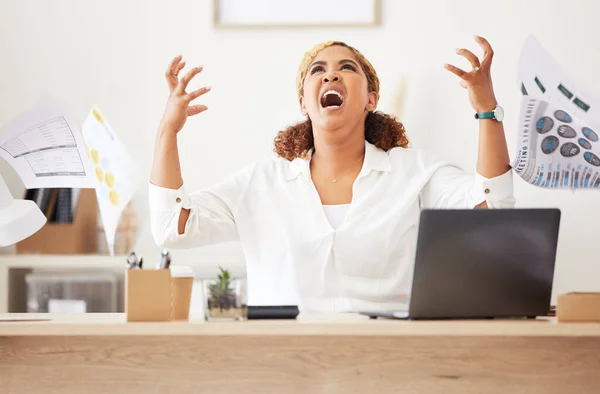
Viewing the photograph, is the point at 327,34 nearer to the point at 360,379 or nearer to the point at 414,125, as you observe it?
the point at 414,125

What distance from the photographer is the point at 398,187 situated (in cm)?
242

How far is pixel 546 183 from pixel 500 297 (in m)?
0.40

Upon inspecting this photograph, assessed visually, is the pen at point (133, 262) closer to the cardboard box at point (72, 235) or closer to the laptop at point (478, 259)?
the laptop at point (478, 259)

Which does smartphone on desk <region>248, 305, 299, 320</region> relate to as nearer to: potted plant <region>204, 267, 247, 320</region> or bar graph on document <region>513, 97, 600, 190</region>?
potted plant <region>204, 267, 247, 320</region>

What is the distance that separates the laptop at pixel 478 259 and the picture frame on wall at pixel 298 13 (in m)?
1.78

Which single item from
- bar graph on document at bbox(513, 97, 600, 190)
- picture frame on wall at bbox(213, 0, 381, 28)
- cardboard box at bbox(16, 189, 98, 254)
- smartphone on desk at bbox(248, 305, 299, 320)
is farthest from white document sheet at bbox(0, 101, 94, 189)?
picture frame on wall at bbox(213, 0, 381, 28)

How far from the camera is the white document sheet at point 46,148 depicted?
79.0 inches

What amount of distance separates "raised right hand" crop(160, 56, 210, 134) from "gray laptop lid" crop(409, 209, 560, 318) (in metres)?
0.69

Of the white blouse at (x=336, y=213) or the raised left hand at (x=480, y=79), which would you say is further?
the white blouse at (x=336, y=213)

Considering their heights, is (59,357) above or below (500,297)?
below

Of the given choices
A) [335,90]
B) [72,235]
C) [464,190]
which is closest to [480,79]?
[464,190]

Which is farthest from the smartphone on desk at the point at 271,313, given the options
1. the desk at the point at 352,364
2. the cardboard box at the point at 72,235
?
the cardboard box at the point at 72,235

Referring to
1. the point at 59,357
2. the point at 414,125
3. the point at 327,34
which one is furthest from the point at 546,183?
the point at 327,34

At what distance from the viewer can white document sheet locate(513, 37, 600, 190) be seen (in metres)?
1.88
